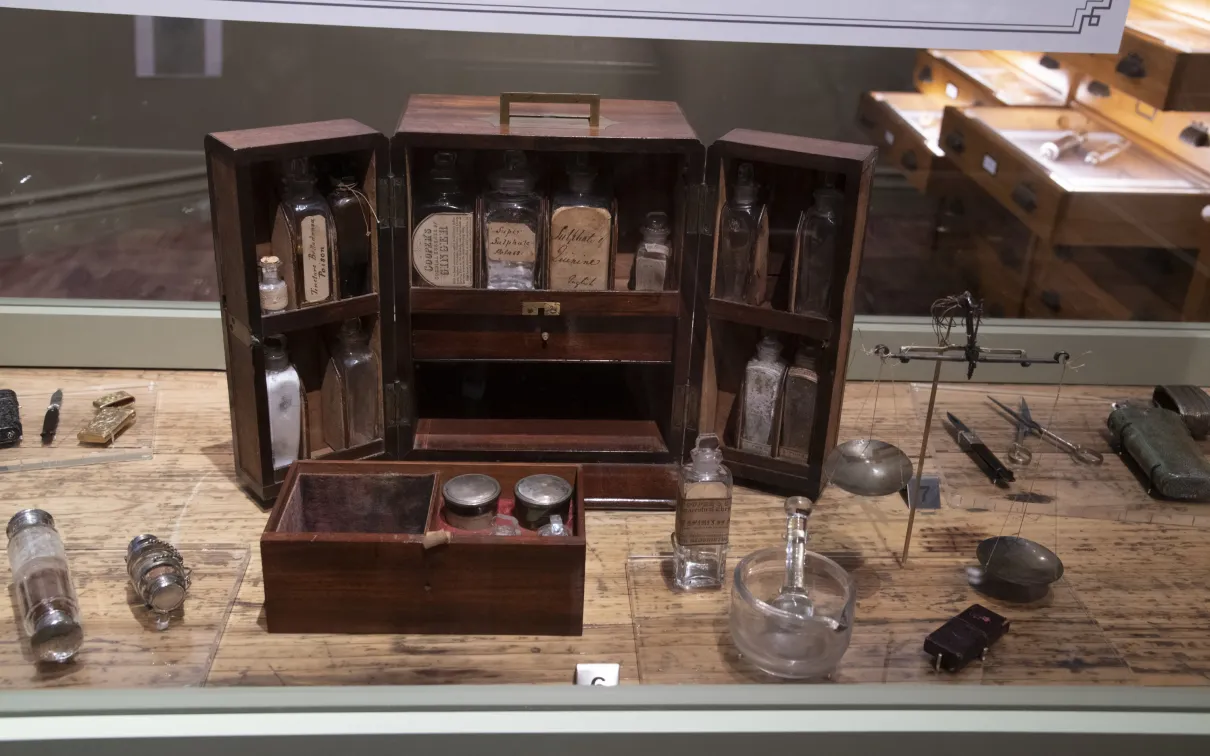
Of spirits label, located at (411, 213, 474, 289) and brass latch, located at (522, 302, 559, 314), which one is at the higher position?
spirits label, located at (411, 213, 474, 289)

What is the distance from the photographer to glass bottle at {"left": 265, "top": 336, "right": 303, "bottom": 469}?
1.19 meters

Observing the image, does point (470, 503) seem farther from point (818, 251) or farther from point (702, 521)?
point (818, 251)

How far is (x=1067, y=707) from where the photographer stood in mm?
945

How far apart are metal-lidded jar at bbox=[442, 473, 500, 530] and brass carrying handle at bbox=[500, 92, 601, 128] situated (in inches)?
14.4

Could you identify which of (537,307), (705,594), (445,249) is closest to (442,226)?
(445,249)

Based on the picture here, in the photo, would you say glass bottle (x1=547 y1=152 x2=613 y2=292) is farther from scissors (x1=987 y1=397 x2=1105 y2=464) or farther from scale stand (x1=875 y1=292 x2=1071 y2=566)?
scissors (x1=987 y1=397 x2=1105 y2=464)

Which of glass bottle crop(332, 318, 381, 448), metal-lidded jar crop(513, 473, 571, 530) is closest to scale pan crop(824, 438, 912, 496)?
metal-lidded jar crop(513, 473, 571, 530)

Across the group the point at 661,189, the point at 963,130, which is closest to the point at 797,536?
the point at 661,189

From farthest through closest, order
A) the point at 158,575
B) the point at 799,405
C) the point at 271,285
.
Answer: the point at 799,405 < the point at 271,285 < the point at 158,575

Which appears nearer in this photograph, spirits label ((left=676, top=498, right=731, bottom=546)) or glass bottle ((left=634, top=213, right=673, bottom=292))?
spirits label ((left=676, top=498, right=731, bottom=546))

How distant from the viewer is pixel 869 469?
1.12 metres

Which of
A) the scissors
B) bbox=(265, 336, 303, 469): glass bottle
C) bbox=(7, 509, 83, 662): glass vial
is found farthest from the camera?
the scissors

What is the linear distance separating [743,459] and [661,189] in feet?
1.02

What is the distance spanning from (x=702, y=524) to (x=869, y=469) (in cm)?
17
